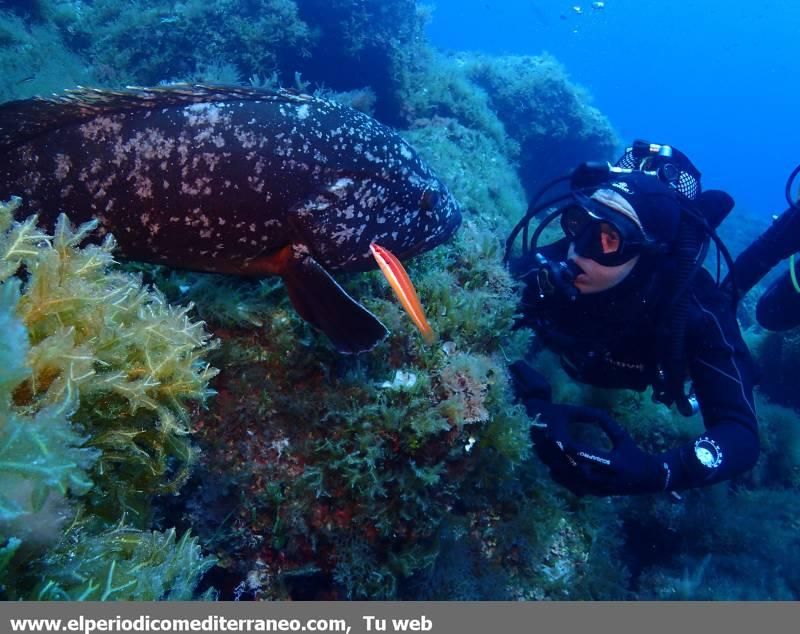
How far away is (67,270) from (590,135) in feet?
53.8

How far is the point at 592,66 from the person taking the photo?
139000 mm

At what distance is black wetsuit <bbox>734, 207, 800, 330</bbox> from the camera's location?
6.32 metres

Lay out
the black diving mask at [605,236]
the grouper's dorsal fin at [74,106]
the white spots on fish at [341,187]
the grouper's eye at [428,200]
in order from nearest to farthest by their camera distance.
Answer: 1. the grouper's dorsal fin at [74,106]
2. the white spots on fish at [341,187]
3. the grouper's eye at [428,200]
4. the black diving mask at [605,236]

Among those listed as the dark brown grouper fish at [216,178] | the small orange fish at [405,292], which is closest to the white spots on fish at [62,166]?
the dark brown grouper fish at [216,178]

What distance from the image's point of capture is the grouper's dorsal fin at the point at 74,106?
259cm

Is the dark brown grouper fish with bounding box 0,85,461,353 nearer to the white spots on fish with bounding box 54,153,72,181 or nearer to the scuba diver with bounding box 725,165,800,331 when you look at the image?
the white spots on fish with bounding box 54,153,72,181

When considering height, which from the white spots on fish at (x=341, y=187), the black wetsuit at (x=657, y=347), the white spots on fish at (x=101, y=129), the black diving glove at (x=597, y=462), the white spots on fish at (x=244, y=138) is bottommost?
the black diving glove at (x=597, y=462)

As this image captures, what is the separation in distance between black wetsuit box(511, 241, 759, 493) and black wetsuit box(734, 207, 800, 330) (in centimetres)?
251

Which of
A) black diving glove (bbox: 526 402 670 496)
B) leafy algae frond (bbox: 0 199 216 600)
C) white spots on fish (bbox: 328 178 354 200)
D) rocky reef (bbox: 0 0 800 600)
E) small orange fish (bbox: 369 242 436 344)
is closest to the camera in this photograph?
leafy algae frond (bbox: 0 199 216 600)

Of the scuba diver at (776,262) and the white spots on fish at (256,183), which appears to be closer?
the white spots on fish at (256,183)

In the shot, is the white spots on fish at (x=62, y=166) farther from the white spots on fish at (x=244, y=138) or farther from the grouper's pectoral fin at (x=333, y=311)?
the grouper's pectoral fin at (x=333, y=311)

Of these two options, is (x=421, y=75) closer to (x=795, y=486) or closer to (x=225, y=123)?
(x=225, y=123)

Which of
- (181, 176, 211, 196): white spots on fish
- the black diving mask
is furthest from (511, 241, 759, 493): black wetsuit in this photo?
(181, 176, 211, 196): white spots on fish
